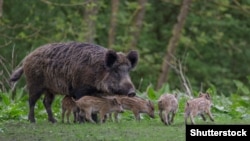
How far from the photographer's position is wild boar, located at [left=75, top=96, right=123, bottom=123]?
14.8 metres

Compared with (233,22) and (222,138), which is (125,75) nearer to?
(222,138)

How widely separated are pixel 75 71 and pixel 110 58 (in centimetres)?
68

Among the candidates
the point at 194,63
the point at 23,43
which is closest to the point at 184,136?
the point at 23,43

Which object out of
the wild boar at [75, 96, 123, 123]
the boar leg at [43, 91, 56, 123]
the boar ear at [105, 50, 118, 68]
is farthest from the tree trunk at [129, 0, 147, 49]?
the wild boar at [75, 96, 123, 123]

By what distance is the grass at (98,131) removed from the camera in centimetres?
1304

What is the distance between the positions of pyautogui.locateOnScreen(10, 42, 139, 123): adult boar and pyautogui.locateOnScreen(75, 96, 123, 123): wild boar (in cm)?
61

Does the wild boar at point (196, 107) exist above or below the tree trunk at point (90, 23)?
above

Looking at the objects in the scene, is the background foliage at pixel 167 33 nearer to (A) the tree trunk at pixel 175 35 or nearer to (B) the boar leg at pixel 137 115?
(A) the tree trunk at pixel 175 35

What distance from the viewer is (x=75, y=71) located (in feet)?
51.8

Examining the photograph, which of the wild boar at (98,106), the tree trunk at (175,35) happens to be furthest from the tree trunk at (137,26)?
the wild boar at (98,106)

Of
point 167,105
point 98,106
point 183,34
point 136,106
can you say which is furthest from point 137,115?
point 183,34

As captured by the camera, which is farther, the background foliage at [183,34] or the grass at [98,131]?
the background foliage at [183,34]

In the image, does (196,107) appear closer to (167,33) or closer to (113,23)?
(113,23)

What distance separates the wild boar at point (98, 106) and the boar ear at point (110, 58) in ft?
3.27
